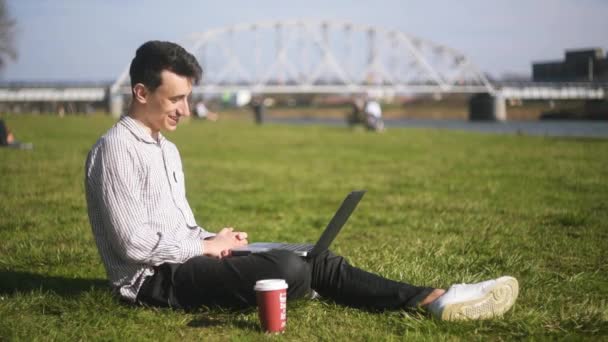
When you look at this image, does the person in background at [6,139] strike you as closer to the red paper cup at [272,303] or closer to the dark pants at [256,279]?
the dark pants at [256,279]

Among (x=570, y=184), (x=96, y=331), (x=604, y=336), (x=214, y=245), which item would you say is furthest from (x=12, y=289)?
(x=570, y=184)

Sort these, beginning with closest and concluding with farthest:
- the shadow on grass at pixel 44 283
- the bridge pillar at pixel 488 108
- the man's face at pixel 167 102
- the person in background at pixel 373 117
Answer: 1. the man's face at pixel 167 102
2. the shadow on grass at pixel 44 283
3. the person in background at pixel 373 117
4. the bridge pillar at pixel 488 108

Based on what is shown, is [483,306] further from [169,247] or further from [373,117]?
[373,117]

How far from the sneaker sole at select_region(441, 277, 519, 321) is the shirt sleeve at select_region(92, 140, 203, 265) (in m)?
1.36

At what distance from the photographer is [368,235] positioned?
21.9ft

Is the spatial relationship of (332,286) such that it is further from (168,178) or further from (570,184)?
(570,184)

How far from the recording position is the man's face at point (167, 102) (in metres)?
3.59

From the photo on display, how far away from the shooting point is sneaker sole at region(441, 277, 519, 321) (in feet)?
11.4

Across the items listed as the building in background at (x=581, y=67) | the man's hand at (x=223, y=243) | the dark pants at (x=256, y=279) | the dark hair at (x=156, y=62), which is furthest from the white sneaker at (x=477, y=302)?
the building in background at (x=581, y=67)

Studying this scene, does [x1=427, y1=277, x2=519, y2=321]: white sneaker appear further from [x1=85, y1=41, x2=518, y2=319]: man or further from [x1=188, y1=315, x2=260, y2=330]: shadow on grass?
[x1=188, y1=315, x2=260, y2=330]: shadow on grass

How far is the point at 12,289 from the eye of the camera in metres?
A: 4.43

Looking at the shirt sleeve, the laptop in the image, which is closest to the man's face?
the shirt sleeve

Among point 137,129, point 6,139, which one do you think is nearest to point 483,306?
point 137,129

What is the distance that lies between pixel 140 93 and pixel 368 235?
11.5ft
